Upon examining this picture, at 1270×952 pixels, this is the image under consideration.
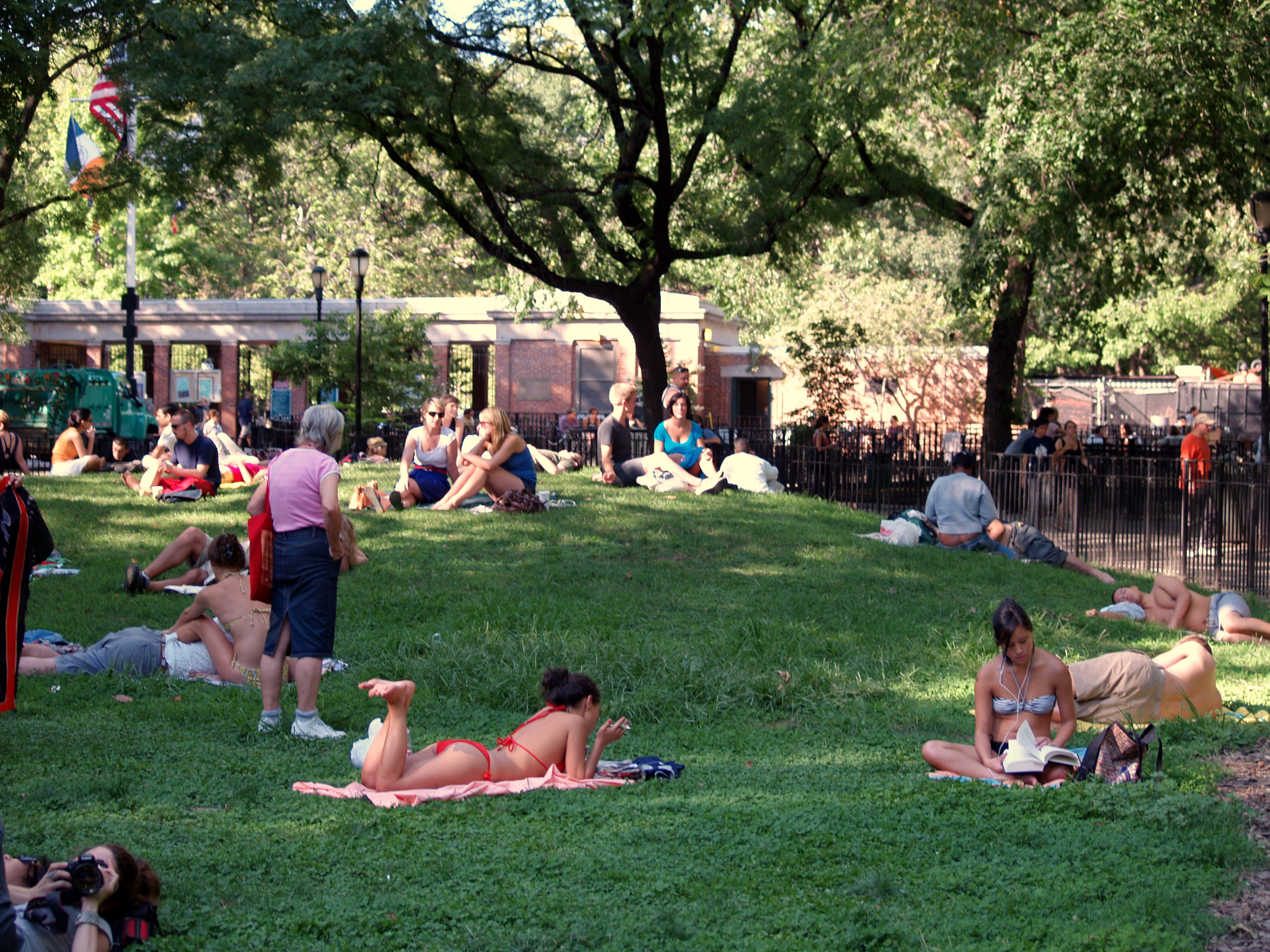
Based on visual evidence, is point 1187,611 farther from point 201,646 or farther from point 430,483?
point 201,646

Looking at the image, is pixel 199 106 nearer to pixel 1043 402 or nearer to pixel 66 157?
pixel 66 157

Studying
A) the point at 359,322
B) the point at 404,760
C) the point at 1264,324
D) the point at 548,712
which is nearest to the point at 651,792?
the point at 548,712

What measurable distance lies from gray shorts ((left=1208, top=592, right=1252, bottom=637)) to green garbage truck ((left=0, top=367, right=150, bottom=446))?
22.2 metres

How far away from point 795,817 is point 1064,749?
165 cm

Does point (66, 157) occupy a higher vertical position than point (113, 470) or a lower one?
higher

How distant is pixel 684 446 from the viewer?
14.8m

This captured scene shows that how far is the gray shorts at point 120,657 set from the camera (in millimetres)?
7527

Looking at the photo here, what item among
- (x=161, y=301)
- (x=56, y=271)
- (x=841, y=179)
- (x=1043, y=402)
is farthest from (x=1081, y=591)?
(x=56, y=271)

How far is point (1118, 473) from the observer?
15.7 metres

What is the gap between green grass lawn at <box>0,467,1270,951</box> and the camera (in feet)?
12.9

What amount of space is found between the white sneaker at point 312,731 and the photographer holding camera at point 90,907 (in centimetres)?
267

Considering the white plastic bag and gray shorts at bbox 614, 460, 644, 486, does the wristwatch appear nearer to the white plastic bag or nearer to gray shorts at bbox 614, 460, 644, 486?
the white plastic bag

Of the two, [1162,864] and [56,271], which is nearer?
[1162,864]

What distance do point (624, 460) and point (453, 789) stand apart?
9689 mm
